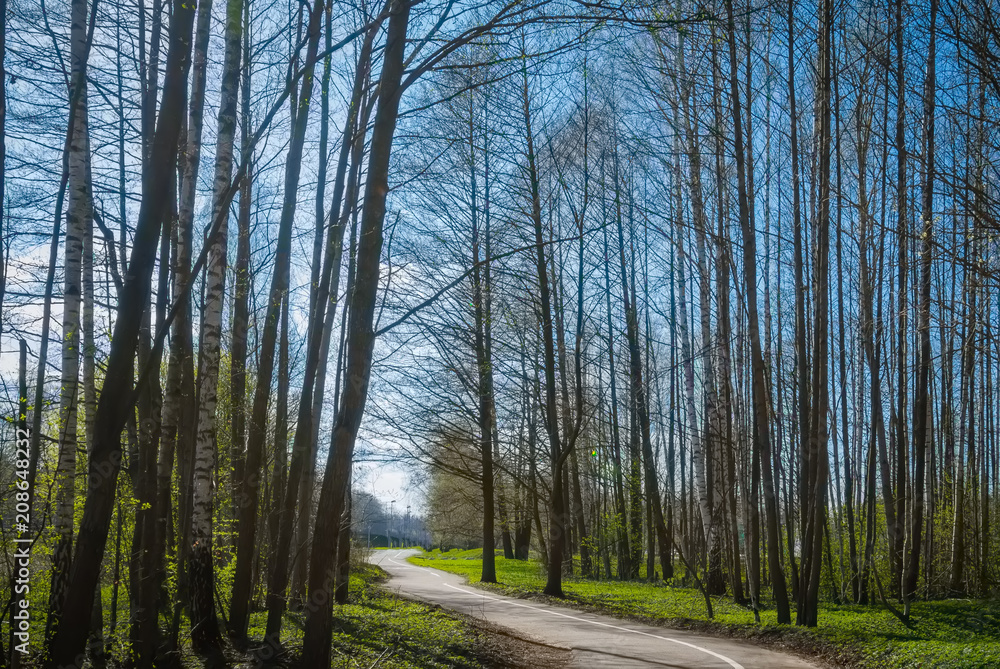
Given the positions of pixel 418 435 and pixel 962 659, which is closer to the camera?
pixel 962 659

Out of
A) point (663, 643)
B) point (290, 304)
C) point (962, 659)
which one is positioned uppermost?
point (290, 304)

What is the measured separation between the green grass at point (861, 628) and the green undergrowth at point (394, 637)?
4.34 m

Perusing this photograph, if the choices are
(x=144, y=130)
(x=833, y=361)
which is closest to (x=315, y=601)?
(x=144, y=130)

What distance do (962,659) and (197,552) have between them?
28.7 ft

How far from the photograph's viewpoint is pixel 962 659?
7.62m

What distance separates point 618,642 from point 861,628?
3468 mm

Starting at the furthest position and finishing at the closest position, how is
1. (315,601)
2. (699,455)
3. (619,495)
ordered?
1. (619,495)
2. (699,455)
3. (315,601)

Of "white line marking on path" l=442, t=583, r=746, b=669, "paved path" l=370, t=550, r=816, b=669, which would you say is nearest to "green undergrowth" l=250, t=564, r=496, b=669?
"paved path" l=370, t=550, r=816, b=669

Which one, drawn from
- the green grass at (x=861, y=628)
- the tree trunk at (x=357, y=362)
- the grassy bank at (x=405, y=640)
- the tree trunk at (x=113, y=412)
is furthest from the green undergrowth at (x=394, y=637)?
the green grass at (x=861, y=628)

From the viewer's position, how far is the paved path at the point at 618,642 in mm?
8688

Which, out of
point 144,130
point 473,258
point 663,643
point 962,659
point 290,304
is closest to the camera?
point 962,659

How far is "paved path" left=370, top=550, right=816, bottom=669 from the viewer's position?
342 inches

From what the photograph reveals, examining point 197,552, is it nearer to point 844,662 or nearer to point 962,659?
point 844,662

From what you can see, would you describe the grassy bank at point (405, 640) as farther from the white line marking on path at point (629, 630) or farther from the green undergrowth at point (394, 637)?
the white line marking on path at point (629, 630)
